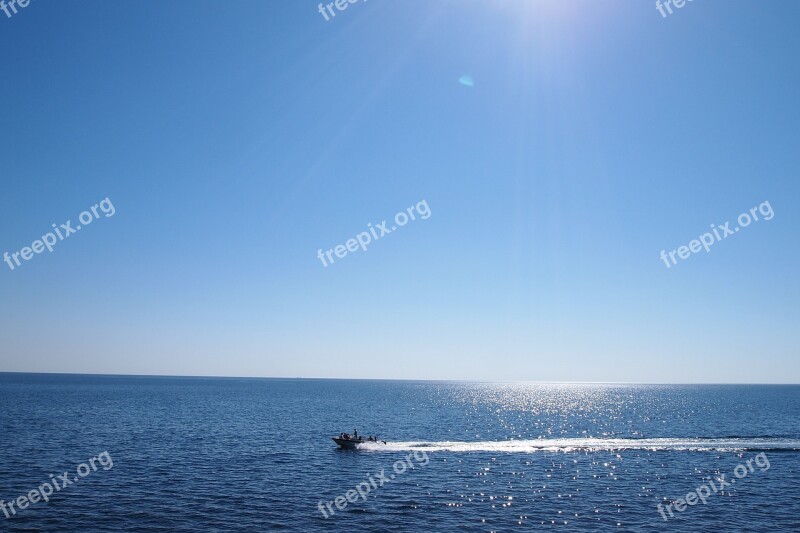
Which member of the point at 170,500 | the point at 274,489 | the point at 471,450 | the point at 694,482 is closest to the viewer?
the point at 170,500

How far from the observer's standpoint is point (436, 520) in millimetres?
44875

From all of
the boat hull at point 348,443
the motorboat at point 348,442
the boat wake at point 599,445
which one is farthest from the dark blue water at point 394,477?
the boat hull at point 348,443

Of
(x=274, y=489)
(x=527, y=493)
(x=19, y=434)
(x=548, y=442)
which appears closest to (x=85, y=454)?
(x=19, y=434)

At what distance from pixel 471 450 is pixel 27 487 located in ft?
188

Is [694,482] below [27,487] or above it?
below

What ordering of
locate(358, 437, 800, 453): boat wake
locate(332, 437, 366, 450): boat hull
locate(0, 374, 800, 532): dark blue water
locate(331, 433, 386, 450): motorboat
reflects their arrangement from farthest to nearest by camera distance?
locate(358, 437, 800, 453): boat wake < locate(331, 433, 386, 450): motorboat < locate(332, 437, 366, 450): boat hull < locate(0, 374, 800, 532): dark blue water

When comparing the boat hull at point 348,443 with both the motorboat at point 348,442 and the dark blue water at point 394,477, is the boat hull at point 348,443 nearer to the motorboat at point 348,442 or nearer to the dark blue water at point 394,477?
the motorboat at point 348,442

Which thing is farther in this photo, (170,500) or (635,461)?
(635,461)

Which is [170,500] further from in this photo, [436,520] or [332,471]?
[436,520]

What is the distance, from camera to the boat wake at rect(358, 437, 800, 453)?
82875mm

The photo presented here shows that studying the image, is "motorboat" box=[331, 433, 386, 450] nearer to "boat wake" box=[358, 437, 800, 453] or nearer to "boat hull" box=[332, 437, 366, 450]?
"boat hull" box=[332, 437, 366, 450]

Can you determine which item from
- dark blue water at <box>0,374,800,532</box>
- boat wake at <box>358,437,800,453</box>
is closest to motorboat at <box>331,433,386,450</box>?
boat wake at <box>358,437,800,453</box>

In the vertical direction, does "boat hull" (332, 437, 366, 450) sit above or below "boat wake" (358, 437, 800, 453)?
above

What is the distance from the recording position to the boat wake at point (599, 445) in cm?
8288
